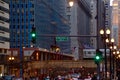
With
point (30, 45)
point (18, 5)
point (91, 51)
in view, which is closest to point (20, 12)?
point (18, 5)

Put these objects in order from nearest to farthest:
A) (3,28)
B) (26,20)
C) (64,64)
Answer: (3,28)
(64,64)
(26,20)

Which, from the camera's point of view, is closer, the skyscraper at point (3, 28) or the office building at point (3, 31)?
the skyscraper at point (3, 28)

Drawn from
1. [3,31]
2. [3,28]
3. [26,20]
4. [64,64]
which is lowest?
[64,64]

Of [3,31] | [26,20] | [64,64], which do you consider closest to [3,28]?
[3,31]

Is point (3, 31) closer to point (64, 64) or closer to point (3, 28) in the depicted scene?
point (3, 28)

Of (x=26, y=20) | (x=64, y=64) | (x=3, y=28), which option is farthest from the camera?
(x=26, y=20)

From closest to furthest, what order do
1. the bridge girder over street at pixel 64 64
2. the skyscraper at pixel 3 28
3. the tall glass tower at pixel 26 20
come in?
the skyscraper at pixel 3 28
the bridge girder over street at pixel 64 64
the tall glass tower at pixel 26 20

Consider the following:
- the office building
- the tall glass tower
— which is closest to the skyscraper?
the office building

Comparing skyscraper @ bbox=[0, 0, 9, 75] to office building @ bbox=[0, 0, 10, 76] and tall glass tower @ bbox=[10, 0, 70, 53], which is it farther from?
tall glass tower @ bbox=[10, 0, 70, 53]

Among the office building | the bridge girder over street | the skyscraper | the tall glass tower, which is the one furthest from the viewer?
the tall glass tower

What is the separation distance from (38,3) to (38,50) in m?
23.2

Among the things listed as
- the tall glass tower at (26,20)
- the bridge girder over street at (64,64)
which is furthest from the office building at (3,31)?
the tall glass tower at (26,20)

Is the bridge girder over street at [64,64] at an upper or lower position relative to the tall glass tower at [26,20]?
lower

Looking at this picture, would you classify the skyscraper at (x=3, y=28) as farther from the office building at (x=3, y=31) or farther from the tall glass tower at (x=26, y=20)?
the tall glass tower at (x=26, y=20)
